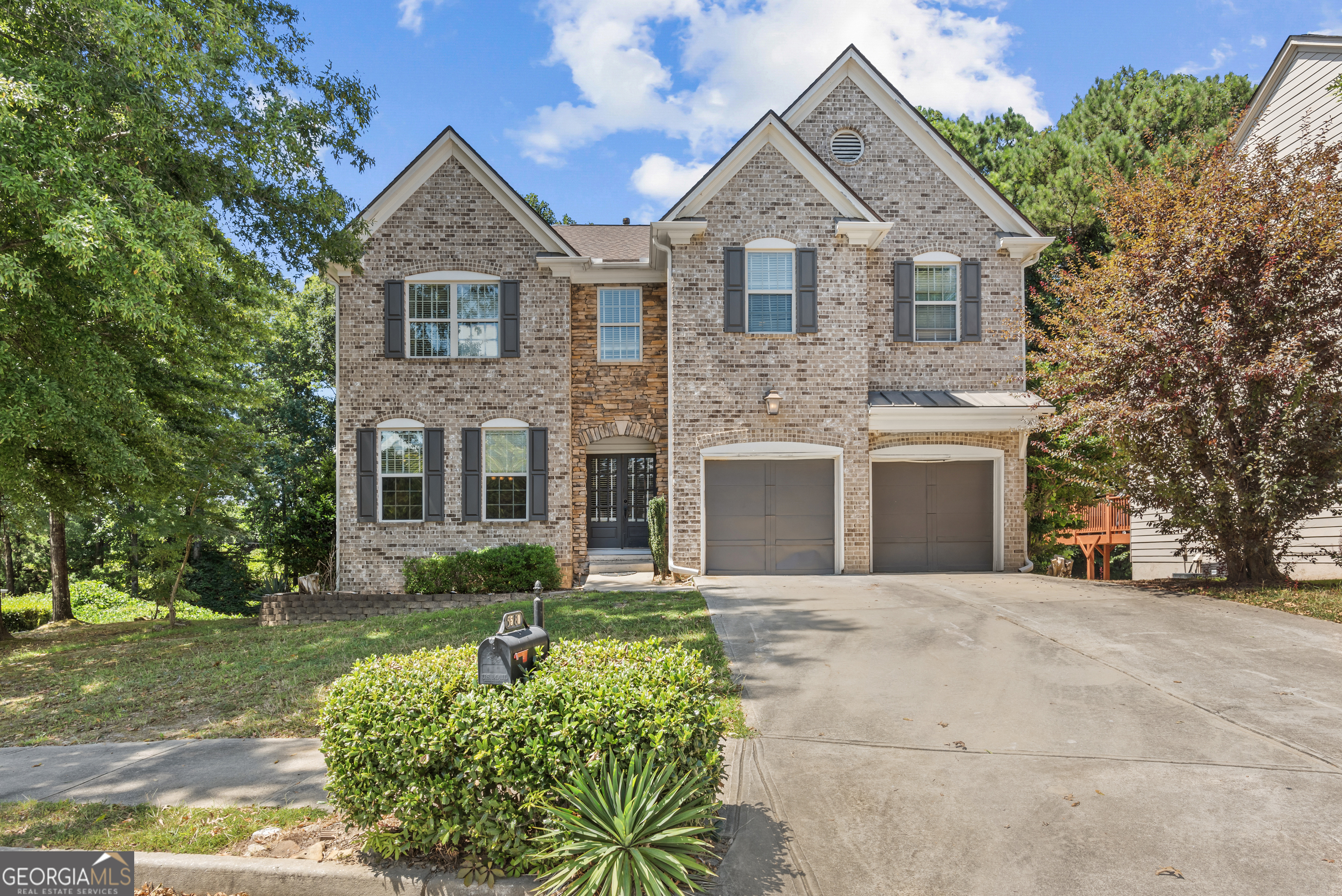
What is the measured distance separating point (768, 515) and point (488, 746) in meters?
11.3

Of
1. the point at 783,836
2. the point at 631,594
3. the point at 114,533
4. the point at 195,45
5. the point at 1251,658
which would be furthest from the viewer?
the point at 114,533

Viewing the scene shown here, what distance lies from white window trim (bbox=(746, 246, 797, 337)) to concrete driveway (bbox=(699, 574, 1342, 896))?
261 inches

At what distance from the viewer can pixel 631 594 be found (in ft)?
39.9

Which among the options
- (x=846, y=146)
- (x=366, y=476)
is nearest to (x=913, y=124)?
(x=846, y=146)

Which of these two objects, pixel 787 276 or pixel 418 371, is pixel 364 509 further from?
pixel 787 276

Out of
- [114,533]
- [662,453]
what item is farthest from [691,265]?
[114,533]

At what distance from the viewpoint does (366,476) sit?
1495cm

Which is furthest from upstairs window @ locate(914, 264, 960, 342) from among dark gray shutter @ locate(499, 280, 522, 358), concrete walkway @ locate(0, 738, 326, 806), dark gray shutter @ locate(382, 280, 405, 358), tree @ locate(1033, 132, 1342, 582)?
concrete walkway @ locate(0, 738, 326, 806)

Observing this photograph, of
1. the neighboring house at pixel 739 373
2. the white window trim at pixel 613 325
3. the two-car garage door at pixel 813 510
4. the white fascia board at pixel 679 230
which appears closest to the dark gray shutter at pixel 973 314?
the neighboring house at pixel 739 373

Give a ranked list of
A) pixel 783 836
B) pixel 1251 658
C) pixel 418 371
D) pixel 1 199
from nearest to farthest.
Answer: pixel 783 836 → pixel 1251 658 → pixel 1 199 → pixel 418 371

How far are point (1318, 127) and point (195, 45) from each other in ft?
62.8

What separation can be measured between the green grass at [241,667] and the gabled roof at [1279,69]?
1366cm

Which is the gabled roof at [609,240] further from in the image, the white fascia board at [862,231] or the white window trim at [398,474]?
the white window trim at [398,474]

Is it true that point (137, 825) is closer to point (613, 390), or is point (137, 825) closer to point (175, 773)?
point (175, 773)
